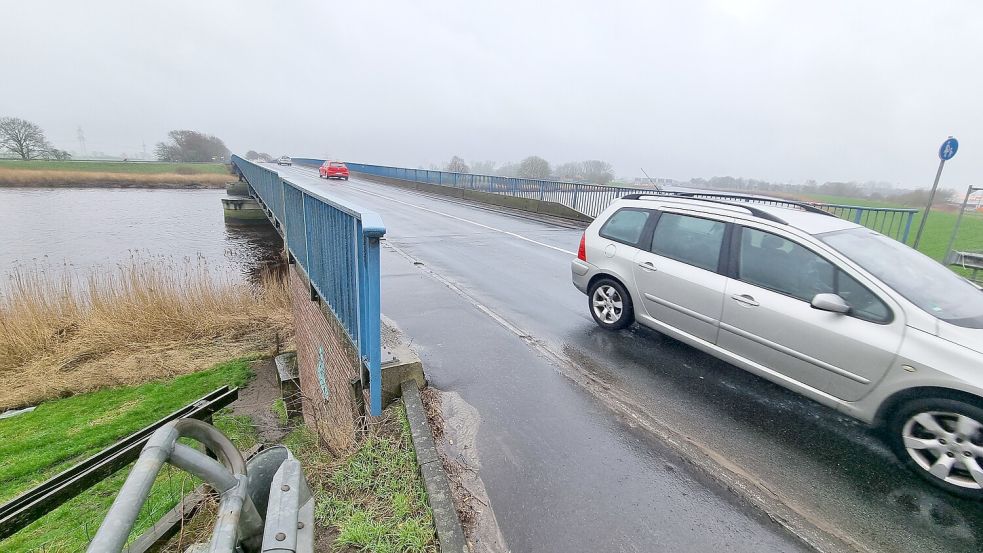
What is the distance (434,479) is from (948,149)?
11776 millimetres

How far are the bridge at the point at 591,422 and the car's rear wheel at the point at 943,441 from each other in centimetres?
17

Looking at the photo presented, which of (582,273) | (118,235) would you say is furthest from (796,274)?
(118,235)

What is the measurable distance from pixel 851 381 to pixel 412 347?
3.94 m

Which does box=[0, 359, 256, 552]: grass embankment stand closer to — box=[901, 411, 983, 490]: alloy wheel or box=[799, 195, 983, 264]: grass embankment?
box=[901, 411, 983, 490]: alloy wheel

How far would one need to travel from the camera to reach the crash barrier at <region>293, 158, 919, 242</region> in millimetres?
9914

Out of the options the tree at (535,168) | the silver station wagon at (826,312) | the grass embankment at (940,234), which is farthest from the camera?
the tree at (535,168)

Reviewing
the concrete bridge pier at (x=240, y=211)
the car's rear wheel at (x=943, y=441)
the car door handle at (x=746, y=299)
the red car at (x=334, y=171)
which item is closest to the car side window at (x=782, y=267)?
the car door handle at (x=746, y=299)

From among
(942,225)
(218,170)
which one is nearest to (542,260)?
(942,225)

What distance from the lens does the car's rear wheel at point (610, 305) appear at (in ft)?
17.6

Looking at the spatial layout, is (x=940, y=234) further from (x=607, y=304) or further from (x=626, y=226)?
(x=607, y=304)

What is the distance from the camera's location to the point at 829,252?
12.1 ft

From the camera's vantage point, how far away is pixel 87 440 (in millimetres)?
6707

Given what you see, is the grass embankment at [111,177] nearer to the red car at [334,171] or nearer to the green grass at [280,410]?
the red car at [334,171]

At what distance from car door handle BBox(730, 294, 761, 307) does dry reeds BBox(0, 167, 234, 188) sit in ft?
209
